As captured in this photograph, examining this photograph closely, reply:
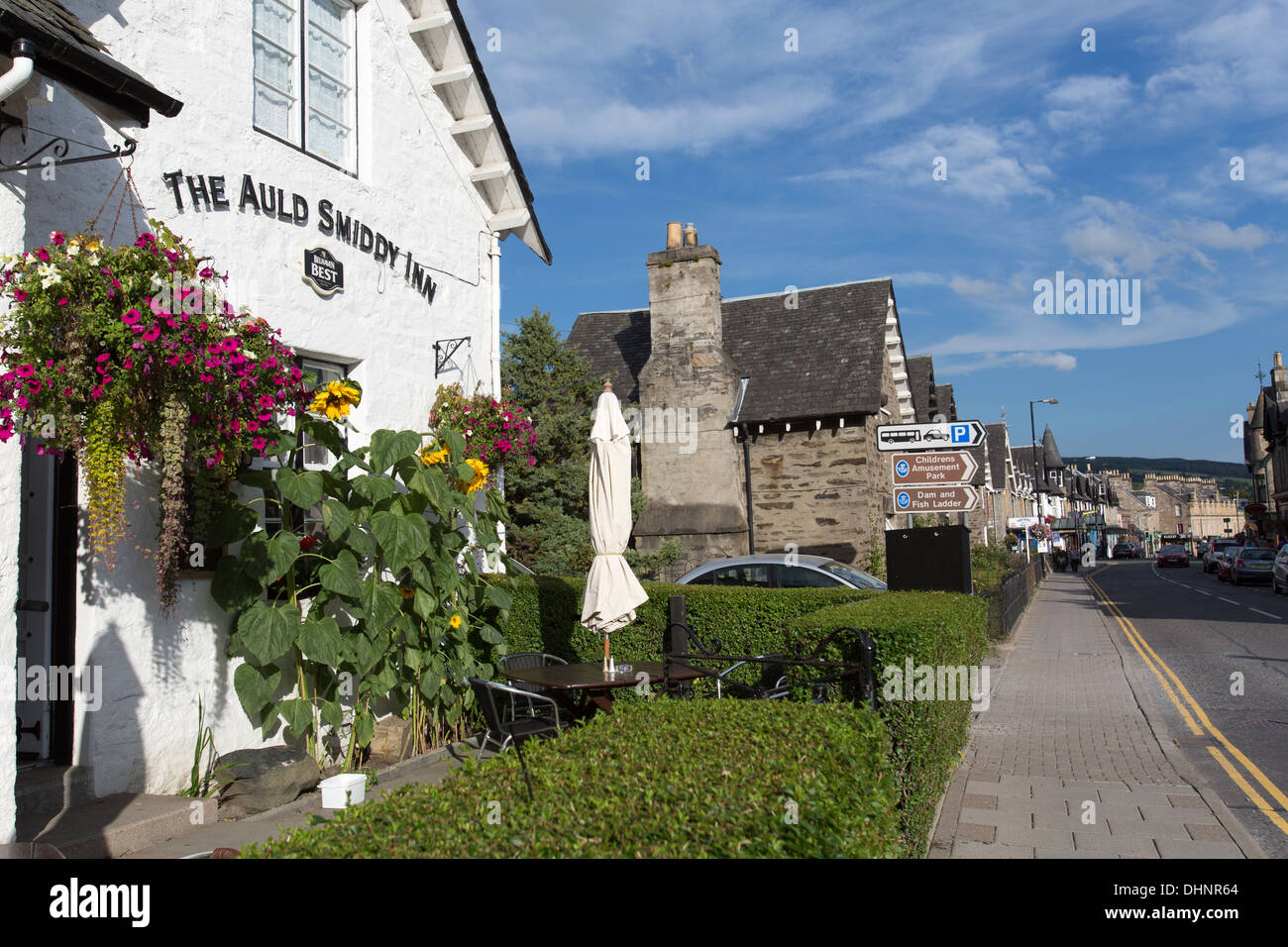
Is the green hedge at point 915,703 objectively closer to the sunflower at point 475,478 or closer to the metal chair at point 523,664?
the metal chair at point 523,664

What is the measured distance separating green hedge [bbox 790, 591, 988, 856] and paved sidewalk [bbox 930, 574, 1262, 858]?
1.07ft

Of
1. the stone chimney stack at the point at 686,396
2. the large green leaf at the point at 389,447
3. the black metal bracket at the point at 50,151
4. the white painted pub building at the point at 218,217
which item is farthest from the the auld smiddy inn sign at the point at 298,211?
the stone chimney stack at the point at 686,396

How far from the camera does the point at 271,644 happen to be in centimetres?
611

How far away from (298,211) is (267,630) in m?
3.49

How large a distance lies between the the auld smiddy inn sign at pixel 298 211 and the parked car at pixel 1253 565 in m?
34.3

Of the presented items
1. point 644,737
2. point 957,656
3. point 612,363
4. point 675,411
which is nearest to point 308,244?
point 644,737

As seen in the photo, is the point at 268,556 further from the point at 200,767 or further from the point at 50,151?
the point at 50,151

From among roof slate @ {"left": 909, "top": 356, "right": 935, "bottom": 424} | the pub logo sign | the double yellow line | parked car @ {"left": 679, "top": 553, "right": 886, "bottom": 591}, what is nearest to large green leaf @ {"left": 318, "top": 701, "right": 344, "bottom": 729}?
the pub logo sign

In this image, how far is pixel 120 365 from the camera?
462 centimetres

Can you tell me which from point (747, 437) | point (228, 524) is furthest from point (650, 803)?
point (747, 437)

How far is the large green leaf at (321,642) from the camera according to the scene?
6.24 meters

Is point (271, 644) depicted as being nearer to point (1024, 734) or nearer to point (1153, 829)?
point (1153, 829)
